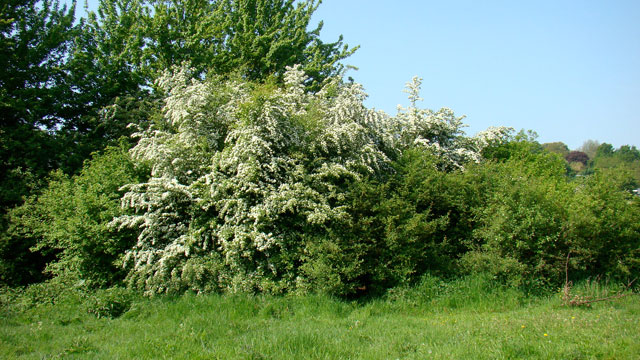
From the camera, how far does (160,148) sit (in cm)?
1027

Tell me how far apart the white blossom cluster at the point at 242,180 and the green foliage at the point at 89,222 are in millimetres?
559

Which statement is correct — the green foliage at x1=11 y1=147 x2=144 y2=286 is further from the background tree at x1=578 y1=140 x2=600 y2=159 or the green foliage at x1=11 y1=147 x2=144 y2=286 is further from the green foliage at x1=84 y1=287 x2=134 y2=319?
the background tree at x1=578 y1=140 x2=600 y2=159

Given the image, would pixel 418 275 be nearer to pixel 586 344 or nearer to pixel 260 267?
pixel 260 267

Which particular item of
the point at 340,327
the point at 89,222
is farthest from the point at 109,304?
the point at 340,327

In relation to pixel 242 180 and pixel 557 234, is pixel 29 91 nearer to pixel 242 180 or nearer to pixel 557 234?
pixel 242 180

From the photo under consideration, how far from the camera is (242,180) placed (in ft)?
30.7

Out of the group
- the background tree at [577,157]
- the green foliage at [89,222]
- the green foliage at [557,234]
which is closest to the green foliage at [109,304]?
the green foliage at [89,222]

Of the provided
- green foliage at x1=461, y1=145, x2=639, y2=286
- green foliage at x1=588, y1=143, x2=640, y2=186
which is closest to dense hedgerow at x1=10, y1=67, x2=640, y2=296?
green foliage at x1=461, y1=145, x2=639, y2=286

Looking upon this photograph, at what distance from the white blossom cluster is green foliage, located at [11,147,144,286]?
0.56 meters

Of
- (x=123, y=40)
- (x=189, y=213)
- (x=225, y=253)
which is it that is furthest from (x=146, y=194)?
(x=123, y=40)

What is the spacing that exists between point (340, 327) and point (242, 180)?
4.00m

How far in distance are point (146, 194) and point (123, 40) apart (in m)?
10.2

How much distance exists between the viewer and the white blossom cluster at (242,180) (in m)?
9.27

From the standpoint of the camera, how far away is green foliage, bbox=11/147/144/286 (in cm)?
1029
